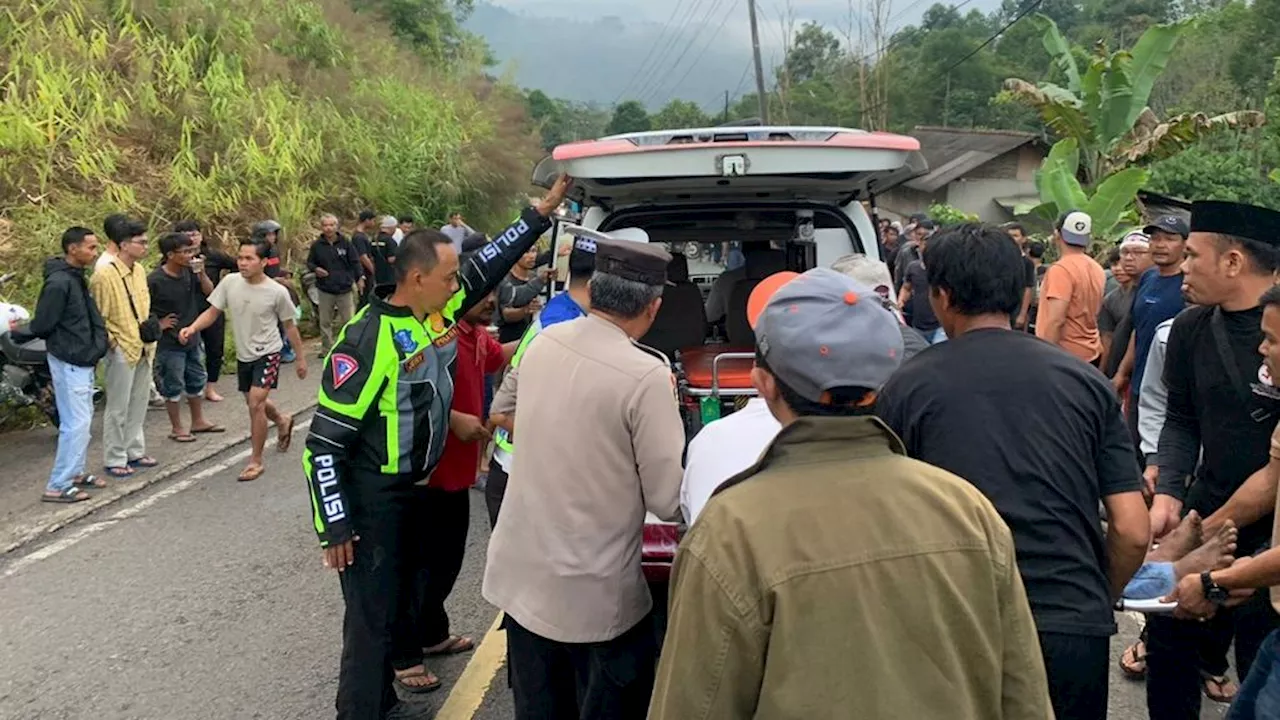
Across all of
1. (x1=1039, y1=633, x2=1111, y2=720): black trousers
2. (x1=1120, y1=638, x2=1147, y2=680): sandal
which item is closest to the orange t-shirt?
(x1=1120, y1=638, x2=1147, y2=680): sandal

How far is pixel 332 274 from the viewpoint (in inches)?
457

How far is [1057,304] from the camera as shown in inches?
243

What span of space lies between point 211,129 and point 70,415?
1005 cm

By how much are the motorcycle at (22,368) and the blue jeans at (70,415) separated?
4.52 ft

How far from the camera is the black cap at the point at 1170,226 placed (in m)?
4.81

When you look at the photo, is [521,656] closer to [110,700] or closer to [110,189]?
[110,700]

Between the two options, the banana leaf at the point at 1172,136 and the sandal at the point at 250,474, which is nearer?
the sandal at the point at 250,474

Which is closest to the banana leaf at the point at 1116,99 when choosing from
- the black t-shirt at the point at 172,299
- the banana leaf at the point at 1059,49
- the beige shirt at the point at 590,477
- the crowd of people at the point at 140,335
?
the banana leaf at the point at 1059,49

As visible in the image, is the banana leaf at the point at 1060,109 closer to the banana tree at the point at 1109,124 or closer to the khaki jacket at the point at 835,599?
the banana tree at the point at 1109,124

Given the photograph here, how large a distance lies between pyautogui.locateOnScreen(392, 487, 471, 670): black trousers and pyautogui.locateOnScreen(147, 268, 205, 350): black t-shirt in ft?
15.5

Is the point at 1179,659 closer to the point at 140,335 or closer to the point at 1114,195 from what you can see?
the point at 140,335

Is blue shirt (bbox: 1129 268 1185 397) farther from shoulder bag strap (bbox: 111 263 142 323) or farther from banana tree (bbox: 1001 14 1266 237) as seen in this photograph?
banana tree (bbox: 1001 14 1266 237)

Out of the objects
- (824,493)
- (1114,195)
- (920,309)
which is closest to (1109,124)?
(1114,195)

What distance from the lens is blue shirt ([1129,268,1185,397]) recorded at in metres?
4.75
